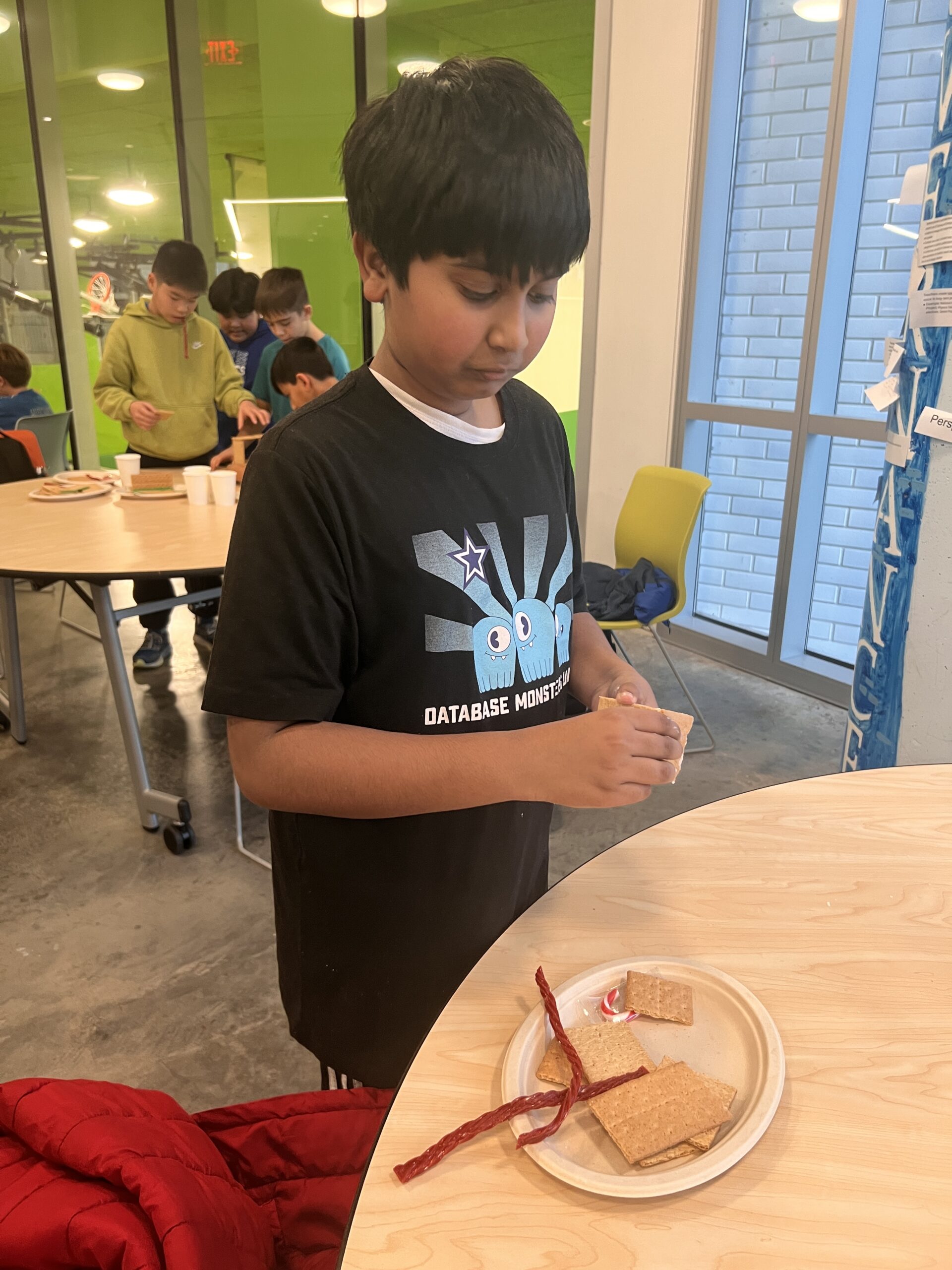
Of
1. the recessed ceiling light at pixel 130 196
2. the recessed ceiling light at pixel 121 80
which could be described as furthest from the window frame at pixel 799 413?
the recessed ceiling light at pixel 121 80

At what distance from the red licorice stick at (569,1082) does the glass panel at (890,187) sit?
121 inches

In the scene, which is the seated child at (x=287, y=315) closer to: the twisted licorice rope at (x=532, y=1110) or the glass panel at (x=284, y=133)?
the glass panel at (x=284, y=133)

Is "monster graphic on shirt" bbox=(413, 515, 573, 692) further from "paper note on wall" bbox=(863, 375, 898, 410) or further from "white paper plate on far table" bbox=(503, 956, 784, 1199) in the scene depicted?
→ "paper note on wall" bbox=(863, 375, 898, 410)

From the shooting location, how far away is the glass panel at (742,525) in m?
3.87

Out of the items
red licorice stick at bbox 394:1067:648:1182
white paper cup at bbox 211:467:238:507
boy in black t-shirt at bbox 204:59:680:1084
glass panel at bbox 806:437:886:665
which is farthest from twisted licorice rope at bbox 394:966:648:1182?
glass panel at bbox 806:437:886:665

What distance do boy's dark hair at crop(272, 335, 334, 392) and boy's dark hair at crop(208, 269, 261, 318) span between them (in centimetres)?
106

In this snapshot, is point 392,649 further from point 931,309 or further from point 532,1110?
point 931,309

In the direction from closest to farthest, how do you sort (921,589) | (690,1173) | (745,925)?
(690,1173) < (745,925) < (921,589)

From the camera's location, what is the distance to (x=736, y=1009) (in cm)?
71

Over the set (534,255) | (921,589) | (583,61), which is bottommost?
(921,589)

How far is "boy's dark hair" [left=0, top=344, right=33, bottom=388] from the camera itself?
4.80 meters

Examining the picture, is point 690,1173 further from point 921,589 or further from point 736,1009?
point 921,589

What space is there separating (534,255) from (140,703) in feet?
10.4

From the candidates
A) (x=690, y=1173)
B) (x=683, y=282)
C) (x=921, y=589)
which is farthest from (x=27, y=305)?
(x=690, y=1173)
